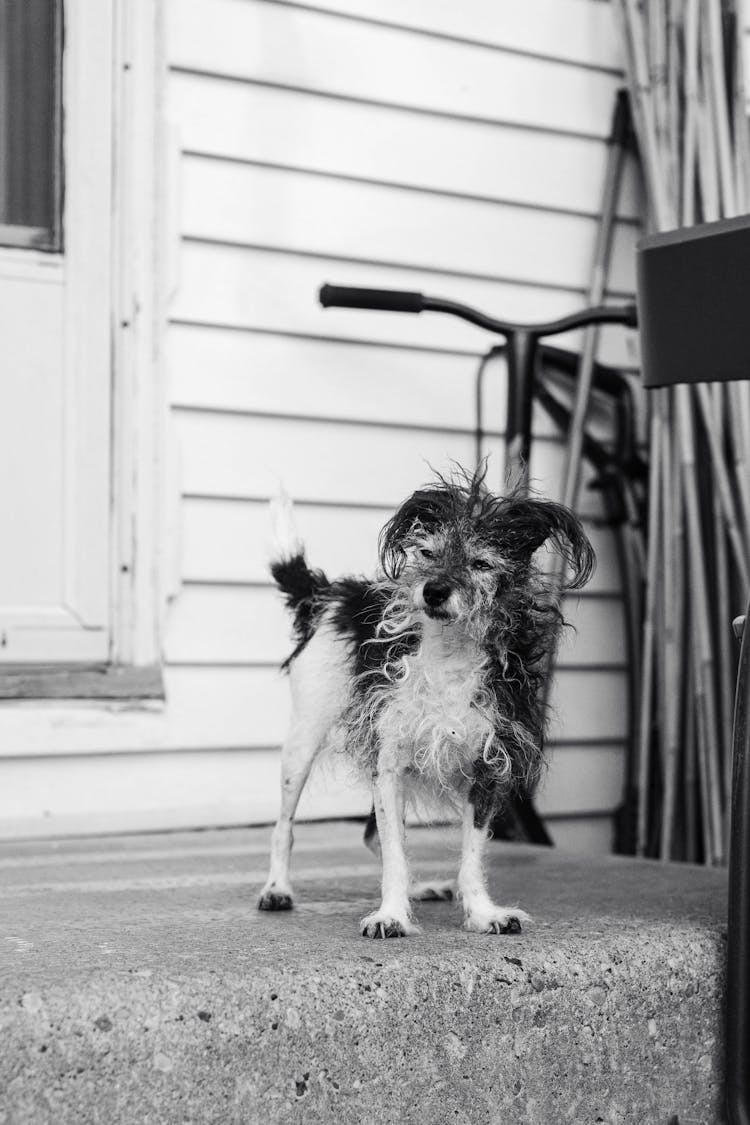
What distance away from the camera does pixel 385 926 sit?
2.01 meters

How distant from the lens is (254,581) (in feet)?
11.4

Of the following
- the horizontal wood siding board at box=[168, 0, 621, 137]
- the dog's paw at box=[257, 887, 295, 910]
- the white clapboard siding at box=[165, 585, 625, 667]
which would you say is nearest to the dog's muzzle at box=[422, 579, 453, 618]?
the dog's paw at box=[257, 887, 295, 910]

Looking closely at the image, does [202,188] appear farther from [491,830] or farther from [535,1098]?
[535,1098]

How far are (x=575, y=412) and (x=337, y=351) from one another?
2.29ft

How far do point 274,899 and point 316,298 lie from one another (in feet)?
5.96

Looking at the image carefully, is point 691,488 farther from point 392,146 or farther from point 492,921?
point 492,921

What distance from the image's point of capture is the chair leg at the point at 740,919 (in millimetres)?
1954

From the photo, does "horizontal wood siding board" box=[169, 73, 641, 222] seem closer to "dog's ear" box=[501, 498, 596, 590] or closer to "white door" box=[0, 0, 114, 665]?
"white door" box=[0, 0, 114, 665]

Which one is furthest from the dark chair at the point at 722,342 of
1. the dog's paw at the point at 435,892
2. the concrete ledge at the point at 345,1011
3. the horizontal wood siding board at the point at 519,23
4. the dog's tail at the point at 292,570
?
the horizontal wood siding board at the point at 519,23

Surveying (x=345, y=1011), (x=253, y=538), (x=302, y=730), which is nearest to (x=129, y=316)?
(x=253, y=538)

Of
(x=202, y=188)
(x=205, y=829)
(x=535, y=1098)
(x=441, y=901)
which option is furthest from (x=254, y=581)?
(x=535, y=1098)

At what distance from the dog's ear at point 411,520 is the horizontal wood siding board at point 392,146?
1.73 m

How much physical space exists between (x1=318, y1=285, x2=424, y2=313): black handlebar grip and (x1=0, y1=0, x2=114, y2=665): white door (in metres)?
0.55

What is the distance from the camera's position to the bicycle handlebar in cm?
329
